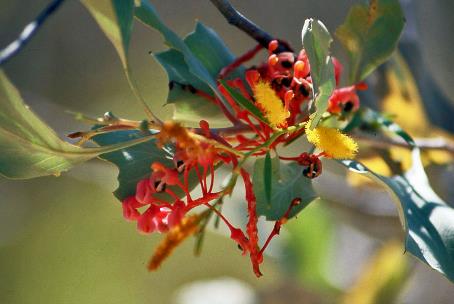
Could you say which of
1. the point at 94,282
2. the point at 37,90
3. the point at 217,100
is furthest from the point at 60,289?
the point at 217,100

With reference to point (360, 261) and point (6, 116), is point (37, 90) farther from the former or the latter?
→ point (6, 116)

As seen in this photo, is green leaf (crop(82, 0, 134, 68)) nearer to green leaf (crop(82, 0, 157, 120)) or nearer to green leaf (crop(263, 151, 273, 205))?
green leaf (crop(82, 0, 157, 120))

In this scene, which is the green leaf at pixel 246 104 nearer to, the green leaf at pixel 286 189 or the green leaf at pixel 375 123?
the green leaf at pixel 286 189

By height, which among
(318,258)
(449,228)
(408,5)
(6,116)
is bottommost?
(318,258)

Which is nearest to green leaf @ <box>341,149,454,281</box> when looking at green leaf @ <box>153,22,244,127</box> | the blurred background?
green leaf @ <box>153,22,244,127</box>

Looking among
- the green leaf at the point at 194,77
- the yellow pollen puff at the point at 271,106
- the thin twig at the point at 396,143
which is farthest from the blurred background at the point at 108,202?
the yellow pollen puff at the point at 271,106

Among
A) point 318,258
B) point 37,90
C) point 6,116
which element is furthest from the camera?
point 37,90

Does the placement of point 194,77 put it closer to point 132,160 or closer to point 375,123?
point 132,160
